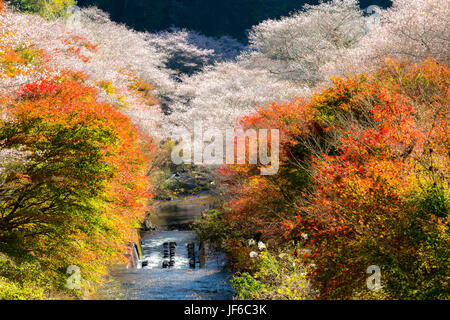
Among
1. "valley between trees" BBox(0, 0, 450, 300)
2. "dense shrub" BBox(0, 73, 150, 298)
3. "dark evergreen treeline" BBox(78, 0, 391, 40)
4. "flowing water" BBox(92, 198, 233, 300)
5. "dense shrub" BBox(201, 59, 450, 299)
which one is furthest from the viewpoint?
"dark evergreen treeline" BBox(78, 0, 391, 40)

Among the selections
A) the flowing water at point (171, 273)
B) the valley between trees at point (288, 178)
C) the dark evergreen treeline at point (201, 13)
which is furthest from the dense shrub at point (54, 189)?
the dark evergreen treeline at point (201, 13)

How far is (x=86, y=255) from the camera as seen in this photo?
11516 mm

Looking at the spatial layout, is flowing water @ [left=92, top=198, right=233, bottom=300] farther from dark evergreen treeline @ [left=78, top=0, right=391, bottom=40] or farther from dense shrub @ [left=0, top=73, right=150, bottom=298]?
dark evergreen treeline @ [left=78, top=0, right=391, bottom=40]

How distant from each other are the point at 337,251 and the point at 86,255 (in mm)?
7777

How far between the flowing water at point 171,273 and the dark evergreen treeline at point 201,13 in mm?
36828

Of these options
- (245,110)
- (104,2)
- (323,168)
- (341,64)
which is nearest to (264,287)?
(323,168)

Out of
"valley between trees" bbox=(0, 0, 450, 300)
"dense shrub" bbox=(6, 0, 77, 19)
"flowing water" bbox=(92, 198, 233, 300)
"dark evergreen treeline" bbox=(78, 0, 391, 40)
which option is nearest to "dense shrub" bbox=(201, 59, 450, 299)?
"valley between trees" bbox=(0, 0, 450, 300)

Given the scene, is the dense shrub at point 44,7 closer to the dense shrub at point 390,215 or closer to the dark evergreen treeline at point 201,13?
the dark evergreen treeline at point 201,13

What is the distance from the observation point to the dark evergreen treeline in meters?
56.3

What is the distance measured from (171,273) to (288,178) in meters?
7.89

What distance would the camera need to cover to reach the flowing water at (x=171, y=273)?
13922mm

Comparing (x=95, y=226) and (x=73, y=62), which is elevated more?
(x=73, y=62)

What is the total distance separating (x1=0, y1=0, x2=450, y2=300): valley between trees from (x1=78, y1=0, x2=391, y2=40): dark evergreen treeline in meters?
30.0
